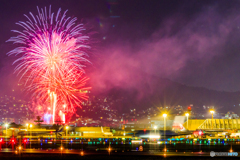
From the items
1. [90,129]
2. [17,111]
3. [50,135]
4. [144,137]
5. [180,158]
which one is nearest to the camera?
[180,158]

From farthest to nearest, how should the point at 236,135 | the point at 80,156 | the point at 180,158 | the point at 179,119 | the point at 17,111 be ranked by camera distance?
the point at 17,111, the point at 179,119, the point at 236,135, the point at 80,156, the point at 180,158

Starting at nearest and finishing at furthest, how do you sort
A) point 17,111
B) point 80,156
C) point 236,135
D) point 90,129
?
point 80,156 → point 236,135 → point 90,129 → point 17,111

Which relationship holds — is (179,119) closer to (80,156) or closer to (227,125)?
(227,125)

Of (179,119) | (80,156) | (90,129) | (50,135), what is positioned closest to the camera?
(80,156)

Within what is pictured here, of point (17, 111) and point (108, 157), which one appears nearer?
point (108, 157)

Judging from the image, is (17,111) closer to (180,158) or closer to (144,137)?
(144,137)

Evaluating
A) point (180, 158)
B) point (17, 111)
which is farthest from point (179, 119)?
point (17, 111)

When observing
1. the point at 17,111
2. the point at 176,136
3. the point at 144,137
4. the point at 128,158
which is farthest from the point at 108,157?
the point at 17,111

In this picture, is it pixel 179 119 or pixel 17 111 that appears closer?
pixel 179 119

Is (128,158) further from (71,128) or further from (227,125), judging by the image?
(227,125)
